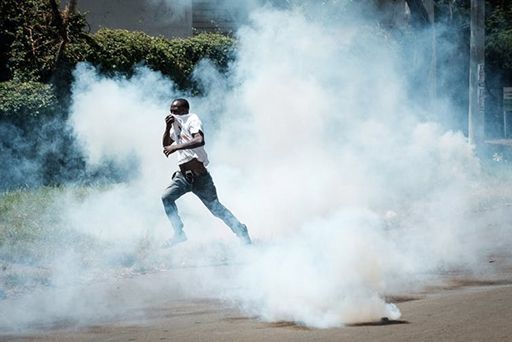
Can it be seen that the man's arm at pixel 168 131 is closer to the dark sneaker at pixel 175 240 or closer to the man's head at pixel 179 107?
the man's head at pixel 179 107

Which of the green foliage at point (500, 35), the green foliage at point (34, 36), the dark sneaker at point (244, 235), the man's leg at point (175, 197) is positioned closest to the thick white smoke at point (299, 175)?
the dark sneaker at point (244, 235)

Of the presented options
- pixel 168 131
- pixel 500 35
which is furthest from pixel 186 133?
pixel 500 35

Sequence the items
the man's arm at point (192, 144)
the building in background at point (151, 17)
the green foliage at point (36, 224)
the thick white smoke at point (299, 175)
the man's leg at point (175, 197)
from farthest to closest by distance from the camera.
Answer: the building in background at point (151, 17), the green foliage at point (36, 224), the man's leg at point (175, 197), the man's arm at point (192, 144), the thick white smoke at point (299, 175)

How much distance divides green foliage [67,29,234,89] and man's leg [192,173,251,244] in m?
5.24

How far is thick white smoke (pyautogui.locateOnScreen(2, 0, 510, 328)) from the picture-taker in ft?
25.7

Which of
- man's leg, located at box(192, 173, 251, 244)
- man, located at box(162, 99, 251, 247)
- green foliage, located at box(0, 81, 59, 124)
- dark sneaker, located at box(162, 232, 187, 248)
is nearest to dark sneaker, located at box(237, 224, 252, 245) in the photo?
man's leg, located at box(192, 173, 251, 244)

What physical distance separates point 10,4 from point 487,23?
19076 millimetres

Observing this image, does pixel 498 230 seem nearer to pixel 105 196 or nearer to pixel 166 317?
pixel 105 196

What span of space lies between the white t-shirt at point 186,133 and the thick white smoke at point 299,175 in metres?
1.12

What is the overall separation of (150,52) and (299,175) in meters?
3.48

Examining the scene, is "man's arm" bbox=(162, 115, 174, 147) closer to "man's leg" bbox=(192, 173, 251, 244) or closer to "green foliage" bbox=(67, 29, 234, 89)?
"man's leg" bbox=(192, 173, 251, 244)

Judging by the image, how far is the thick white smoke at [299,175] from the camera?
25.7ft

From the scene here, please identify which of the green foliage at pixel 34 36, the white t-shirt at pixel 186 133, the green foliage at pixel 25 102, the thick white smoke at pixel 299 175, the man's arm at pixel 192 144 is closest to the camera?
the thick white smoke at pixel 299 175

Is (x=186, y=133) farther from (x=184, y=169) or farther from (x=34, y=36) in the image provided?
(x=34, y=36)
